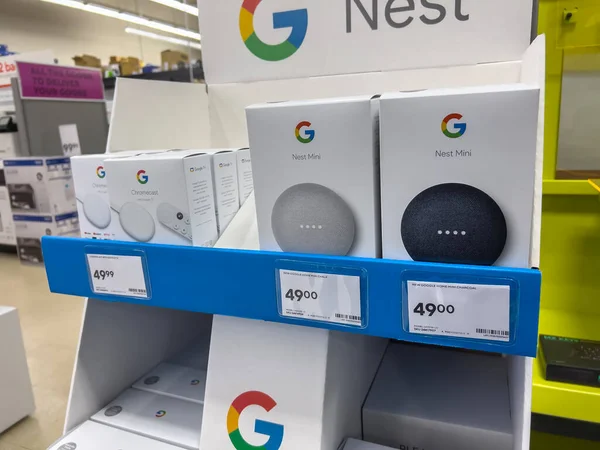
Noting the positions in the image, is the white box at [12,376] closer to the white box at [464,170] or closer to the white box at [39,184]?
the white box at [464,170]

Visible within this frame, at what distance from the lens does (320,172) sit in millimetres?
632

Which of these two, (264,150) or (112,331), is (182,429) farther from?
(264,150)

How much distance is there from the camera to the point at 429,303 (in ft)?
1.86

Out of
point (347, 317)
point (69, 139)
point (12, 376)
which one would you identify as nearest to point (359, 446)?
point (347, 317)

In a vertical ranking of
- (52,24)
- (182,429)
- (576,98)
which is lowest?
(182,429)

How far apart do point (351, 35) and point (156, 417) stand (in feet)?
3.16

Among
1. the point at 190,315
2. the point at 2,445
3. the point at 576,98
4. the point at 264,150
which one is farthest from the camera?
the point at 2,445

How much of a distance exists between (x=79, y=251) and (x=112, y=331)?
311 mm

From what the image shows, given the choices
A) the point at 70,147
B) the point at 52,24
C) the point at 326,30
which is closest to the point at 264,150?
the point at 326,30

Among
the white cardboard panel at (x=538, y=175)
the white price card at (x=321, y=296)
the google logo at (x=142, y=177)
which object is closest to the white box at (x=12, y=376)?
the google logo at (x=142, y=177)

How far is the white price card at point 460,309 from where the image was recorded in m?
0.54

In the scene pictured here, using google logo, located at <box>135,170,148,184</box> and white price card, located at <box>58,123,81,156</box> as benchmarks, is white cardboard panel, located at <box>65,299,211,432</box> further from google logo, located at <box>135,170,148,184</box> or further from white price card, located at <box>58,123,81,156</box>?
white price card, located at <box>58,123,81,156</box>

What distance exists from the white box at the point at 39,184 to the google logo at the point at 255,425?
3.72m

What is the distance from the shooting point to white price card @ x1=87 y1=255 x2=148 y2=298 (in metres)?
0.75
